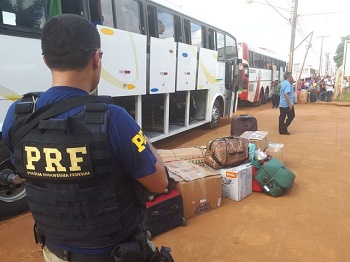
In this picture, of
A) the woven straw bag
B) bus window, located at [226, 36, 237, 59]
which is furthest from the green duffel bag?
bus window, located at [226, 36, 237, 59]

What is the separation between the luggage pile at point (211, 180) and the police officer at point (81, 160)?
5.87ft

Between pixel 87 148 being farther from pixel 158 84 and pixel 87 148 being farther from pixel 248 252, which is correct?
pixel 158 84

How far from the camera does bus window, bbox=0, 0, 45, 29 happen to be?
3049mm

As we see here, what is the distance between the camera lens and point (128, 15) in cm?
493

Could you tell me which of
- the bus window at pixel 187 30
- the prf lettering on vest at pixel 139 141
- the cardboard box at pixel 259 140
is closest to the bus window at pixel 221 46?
the bus window at pixel 187 30

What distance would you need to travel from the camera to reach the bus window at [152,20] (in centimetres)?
538

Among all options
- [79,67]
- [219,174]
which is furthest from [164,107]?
[79,67]

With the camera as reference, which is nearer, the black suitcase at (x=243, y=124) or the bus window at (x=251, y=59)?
the black suitcase at (x=243, y=124)

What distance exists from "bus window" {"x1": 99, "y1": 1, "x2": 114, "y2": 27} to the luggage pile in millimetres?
2189

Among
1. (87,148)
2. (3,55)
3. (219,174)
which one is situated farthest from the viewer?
(219,174)

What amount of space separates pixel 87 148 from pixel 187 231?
2303 millimetres

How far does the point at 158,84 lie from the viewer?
18.5ft

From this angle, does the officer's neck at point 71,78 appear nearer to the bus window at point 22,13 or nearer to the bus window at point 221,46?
the bus window at point 22,13

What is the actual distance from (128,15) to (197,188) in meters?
3.24
